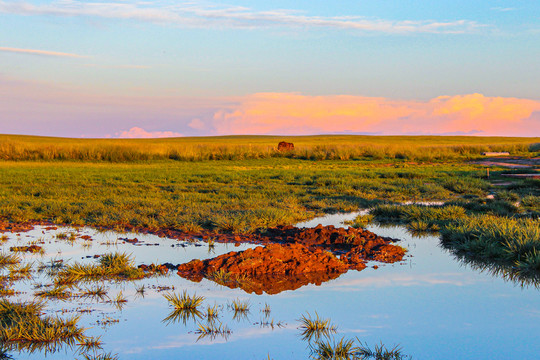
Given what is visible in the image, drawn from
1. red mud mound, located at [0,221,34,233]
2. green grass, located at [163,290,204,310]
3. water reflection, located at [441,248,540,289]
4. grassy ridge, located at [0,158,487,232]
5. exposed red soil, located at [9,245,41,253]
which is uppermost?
grassy ridge, located at [0,158,487,232]

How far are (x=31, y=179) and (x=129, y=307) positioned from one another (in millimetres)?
16857

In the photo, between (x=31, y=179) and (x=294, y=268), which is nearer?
Answer: (x=294, y=268)

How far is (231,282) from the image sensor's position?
6.35 metres

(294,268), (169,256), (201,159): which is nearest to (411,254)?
(294,268)

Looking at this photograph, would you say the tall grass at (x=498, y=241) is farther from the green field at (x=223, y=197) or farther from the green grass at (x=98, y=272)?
the green grass at (x=98, y=272)

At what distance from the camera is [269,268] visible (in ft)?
22.3

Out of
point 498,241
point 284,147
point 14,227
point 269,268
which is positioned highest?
point 284,147

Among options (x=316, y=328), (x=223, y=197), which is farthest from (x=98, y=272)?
(x=223, y=197)

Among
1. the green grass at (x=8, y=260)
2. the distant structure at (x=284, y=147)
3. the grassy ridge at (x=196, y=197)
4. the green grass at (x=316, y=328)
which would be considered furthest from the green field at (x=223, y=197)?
the distant structure at (x=284, y=147)

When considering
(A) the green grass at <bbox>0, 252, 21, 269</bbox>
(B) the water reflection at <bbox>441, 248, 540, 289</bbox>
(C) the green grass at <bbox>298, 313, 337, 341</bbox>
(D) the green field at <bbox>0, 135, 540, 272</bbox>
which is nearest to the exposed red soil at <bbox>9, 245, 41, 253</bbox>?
(A) the green grass at <bbox>0, 252, 21, 269</bbox>

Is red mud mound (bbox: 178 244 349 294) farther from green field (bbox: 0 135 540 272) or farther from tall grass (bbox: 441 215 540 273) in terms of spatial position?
green field (bbox: 0 135 540 272)

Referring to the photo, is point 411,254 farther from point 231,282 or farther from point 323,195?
point 323,195

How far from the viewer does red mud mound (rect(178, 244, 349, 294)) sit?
6371mm

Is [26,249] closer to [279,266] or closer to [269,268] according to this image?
[269,268]
